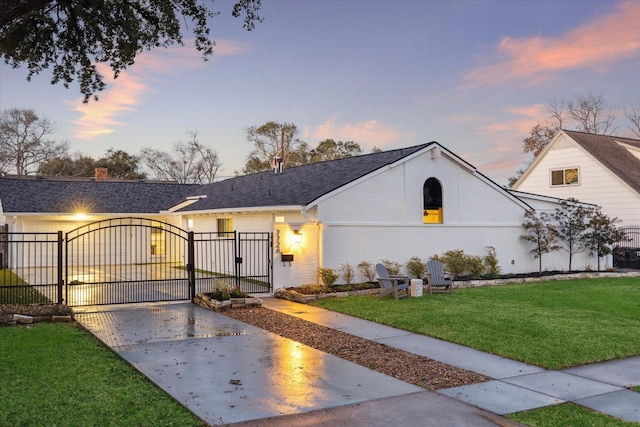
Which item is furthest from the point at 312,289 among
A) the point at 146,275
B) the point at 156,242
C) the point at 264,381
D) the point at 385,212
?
the point at 156,242

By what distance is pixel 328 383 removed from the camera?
6.94m

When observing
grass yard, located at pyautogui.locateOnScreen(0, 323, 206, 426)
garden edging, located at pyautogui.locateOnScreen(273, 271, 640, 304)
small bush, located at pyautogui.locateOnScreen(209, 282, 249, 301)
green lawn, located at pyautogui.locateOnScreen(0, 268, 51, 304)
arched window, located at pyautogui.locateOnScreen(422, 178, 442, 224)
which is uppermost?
arched window, located at pyautogui.locateOnScreen(422, 178, 442, 224)

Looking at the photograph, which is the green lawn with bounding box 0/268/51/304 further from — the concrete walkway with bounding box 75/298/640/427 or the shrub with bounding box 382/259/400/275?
the shrub with bounding box 382/259/400/275

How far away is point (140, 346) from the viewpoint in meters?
9.03

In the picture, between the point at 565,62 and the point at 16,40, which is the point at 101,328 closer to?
the point at 16,40

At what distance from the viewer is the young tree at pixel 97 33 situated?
10.6m

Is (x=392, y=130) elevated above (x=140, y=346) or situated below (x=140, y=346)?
above

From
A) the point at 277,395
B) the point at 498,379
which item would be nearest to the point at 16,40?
the point at 277,395

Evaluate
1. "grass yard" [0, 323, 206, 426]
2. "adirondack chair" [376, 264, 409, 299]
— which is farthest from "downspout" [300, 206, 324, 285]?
"grass yard" [0, 323, 206, 426]

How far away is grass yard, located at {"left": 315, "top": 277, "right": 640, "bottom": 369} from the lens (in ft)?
28.6

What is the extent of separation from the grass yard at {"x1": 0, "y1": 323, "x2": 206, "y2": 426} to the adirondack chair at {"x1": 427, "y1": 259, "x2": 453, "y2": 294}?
9.37 meters

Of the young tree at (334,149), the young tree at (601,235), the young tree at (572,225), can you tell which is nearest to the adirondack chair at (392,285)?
the young tree at (572,225)

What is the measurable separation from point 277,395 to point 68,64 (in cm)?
908

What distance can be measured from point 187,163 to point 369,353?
51.6 m
